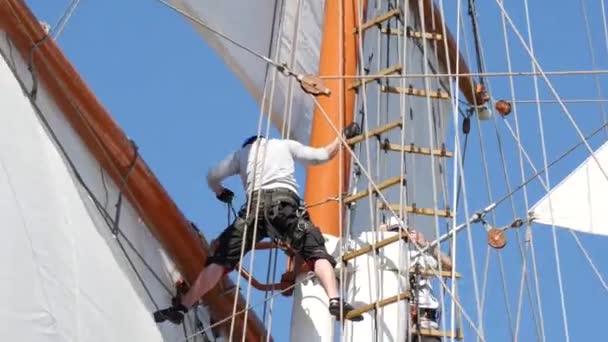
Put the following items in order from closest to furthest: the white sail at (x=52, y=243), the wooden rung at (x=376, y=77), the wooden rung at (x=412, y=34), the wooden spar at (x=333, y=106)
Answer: the white sail at (x=52, y=243) < the wooden spar at (x=333, y=106) < the wooden rung at (x=376, y=77) < the wooden rung at (x=412, y=34)

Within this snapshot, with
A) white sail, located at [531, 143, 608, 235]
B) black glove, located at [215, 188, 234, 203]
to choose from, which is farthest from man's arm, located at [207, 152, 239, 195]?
white sail, located at [531, 143, 608, 235]

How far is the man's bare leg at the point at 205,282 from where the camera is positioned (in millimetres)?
9398

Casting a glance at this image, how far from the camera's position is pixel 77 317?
27.2 ft

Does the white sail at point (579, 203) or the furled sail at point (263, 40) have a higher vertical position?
the furled sail at point (263, 40)

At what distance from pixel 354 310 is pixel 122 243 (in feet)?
3.31

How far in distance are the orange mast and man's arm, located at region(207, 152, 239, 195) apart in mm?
507

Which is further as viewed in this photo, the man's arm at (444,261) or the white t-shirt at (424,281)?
the man's arm at (444,261)

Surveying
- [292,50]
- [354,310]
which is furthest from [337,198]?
[292,50]

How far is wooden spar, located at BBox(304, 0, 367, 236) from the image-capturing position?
10.2 metres

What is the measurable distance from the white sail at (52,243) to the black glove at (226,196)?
57 centimetres

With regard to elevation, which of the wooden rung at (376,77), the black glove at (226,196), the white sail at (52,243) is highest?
the wooden rung at (376,77)

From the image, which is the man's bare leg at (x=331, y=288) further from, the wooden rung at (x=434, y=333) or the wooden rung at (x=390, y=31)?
the wooden rung at (x=390, y=31)

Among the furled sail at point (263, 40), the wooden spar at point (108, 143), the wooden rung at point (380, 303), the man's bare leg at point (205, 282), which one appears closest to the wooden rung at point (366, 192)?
the wooden rung at point (380, 303)

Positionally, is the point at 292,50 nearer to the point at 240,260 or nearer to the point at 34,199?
the point at 240,260
